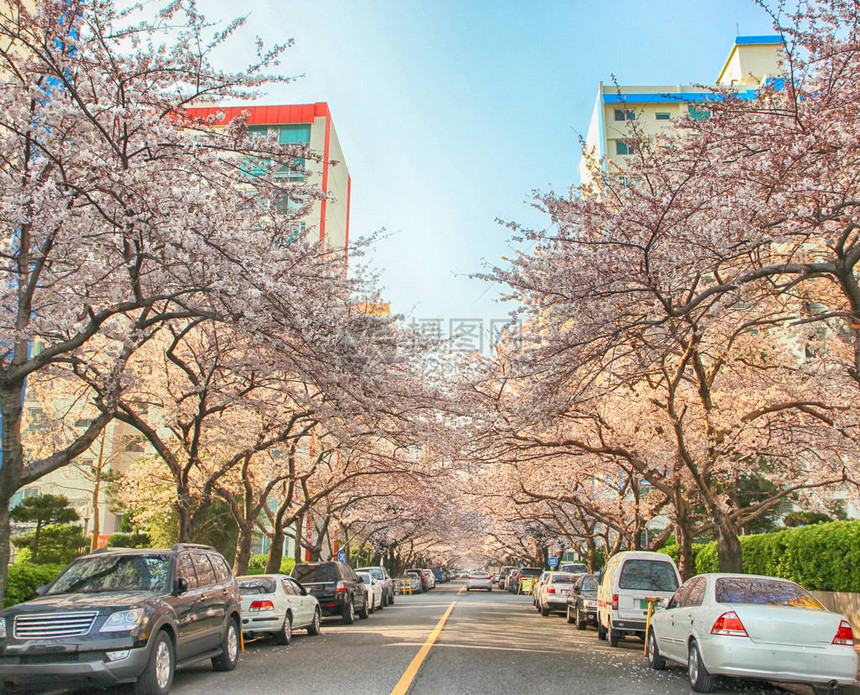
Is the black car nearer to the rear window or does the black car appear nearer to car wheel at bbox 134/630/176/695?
the rear window

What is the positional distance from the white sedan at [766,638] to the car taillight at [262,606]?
806 cm

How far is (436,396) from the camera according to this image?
1795 centimetres

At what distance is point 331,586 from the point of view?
2094 centimetres

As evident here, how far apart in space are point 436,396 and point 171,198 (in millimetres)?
9281

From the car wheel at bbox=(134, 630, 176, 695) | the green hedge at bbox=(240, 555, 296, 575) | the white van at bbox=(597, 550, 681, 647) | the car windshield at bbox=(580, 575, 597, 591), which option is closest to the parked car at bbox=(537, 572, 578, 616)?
the car windshield at bbox=(580, 575, 597, 591)

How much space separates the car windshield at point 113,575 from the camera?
9750mm

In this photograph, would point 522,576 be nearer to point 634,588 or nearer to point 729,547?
point 729,547

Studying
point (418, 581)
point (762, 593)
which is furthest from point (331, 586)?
point (418, 581)

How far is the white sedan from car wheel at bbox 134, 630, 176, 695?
6.27 m

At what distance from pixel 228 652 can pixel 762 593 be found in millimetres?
7399

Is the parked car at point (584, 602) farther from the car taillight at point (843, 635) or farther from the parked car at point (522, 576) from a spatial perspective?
the parked car at point (522, 576)

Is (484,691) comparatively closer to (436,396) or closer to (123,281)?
(123,281)

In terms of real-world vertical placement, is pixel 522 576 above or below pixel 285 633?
below

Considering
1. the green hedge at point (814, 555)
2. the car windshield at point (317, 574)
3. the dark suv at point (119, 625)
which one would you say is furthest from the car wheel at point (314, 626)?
the green hedge at point (814, 555)
